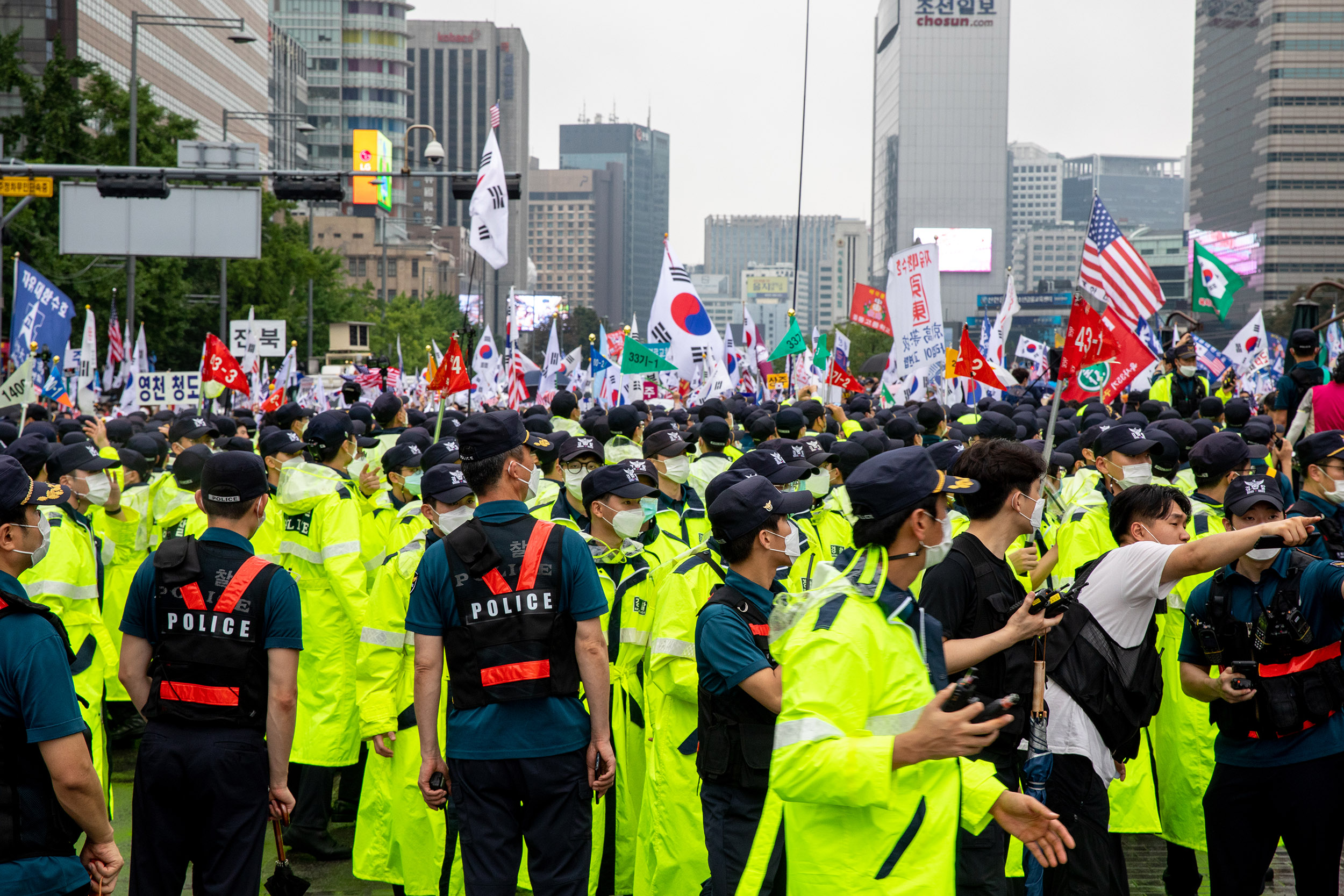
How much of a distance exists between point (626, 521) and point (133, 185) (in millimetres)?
17514

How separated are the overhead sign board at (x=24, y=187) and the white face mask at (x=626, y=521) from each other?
16.8 m

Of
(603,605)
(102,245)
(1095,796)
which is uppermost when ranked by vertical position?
(102,245)

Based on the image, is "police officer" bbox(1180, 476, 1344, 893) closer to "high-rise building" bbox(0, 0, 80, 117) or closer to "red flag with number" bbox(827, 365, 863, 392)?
"red flag with number" bbox(827, 365, 863, 392)

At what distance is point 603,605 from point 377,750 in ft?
5.60

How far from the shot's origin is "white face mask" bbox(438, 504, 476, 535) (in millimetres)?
6211

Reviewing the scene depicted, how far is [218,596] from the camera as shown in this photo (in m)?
4.74

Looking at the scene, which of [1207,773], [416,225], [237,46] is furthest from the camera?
[416,225]

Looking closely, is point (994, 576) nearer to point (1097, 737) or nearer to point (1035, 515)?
point (1035, 515)

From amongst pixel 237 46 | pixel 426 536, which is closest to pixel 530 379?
pixel 426 536

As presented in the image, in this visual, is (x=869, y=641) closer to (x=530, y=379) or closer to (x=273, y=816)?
(x=273, y=816)

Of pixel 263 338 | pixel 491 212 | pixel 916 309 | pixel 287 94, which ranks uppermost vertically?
pixel 287 94

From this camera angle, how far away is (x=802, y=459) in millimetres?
8180

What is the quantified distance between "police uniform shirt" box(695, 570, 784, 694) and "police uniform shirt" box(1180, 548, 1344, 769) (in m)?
2.01

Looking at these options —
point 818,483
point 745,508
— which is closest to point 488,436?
point 745,508
